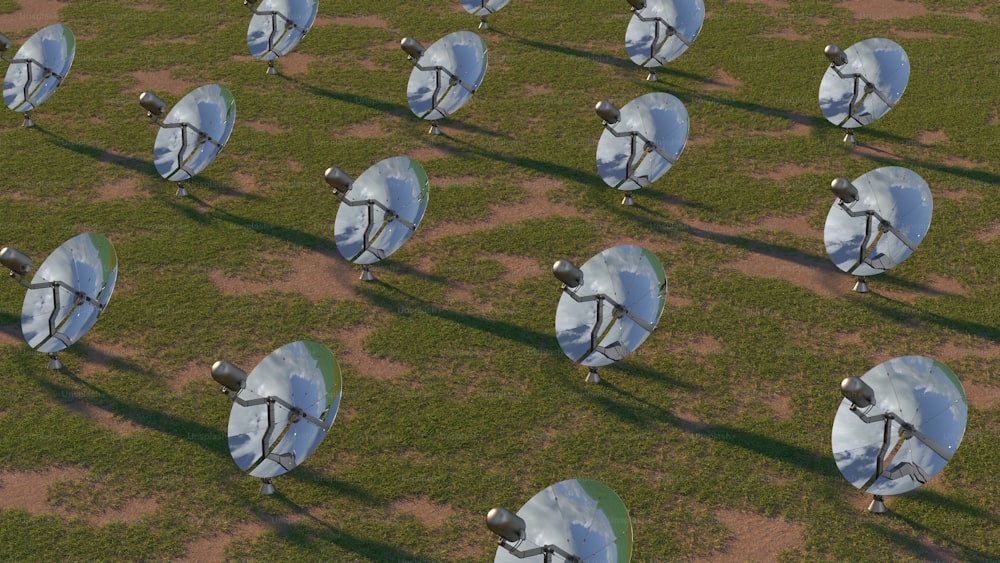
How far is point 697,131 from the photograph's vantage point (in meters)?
42.9

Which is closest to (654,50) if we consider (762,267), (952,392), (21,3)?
(762,267)

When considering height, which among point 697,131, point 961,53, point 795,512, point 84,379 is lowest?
point 84,379

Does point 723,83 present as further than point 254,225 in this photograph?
Yes

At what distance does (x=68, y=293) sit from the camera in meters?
32.5

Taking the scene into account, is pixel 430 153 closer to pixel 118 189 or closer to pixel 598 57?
pixel 598 57

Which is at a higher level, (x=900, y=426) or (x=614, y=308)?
(x=900, y=426)

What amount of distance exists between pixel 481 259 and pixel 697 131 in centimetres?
1078

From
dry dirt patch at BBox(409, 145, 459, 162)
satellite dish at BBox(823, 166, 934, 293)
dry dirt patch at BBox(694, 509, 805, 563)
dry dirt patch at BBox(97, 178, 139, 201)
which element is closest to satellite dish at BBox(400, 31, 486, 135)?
dry dirt patch at BBox(409, 145, 459, 162)

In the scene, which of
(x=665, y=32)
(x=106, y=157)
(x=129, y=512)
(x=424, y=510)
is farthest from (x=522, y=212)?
(x=129, y=512)

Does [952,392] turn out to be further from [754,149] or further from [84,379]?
[84,379]

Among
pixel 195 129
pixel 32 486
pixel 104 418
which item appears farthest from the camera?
pixel 195 129

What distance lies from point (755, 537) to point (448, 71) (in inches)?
845

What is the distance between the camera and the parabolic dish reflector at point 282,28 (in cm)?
4691

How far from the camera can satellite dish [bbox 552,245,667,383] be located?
31.0 meters
